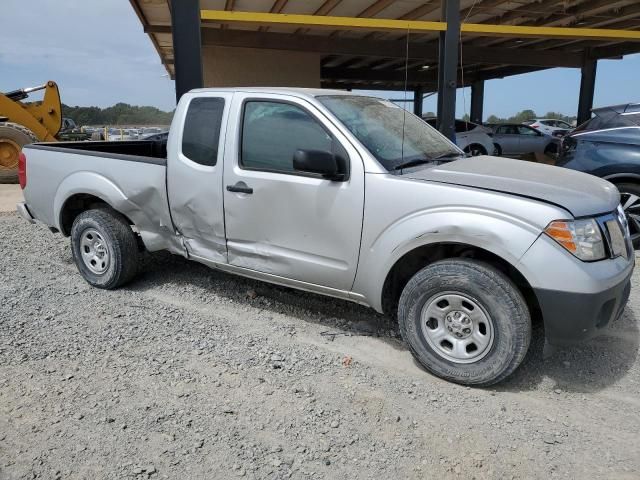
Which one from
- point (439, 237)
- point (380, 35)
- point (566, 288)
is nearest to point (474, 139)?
point (380, 35)

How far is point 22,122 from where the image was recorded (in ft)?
42.4

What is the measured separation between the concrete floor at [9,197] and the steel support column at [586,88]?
15.1 metres

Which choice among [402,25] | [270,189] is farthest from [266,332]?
[402,25]

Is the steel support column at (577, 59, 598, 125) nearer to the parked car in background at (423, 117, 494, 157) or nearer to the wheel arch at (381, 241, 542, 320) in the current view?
the parked car in background at (423, 117, 494, 157)

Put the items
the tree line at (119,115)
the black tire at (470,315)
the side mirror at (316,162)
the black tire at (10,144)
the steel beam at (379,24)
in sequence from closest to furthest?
the black tire at (470,315) → the side mirror at (316,162) → the steel beam at (379,24) → the black tire at (10,144) → the tree line at (119,115)

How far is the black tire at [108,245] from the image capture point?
15.4 ft

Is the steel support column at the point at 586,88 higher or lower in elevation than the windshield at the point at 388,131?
higher

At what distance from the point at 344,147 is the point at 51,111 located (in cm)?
1253

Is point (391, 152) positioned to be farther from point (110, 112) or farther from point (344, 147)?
point (110, 112)

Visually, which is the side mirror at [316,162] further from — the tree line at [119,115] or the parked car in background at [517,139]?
the tree line at [119,115]

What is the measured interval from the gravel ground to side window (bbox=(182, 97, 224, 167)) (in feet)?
4.26

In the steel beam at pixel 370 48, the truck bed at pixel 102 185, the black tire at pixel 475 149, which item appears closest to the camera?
the truck bed at pixel 102 185

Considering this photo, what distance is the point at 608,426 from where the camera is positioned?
2.86 metres

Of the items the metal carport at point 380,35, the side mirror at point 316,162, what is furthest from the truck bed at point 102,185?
the metal carport at point 380,35
